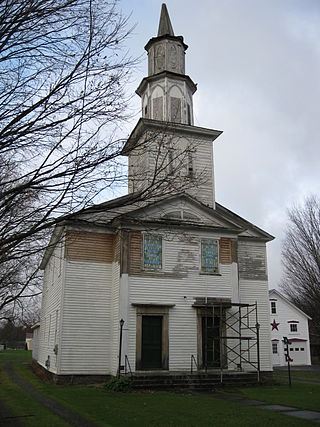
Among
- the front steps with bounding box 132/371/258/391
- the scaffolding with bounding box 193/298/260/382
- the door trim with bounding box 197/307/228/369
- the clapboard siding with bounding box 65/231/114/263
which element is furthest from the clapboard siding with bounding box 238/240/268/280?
the clapboard siding with bounding box 65/231/114/263

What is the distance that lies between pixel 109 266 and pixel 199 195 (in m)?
5.88

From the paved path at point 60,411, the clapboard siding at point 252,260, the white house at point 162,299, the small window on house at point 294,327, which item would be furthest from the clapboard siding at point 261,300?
the small window on house at point 294,327

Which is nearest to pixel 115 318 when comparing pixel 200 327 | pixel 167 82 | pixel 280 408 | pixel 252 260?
pixel 200 327

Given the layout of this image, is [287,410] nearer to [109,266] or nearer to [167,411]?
[167,411]

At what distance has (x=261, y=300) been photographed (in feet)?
74.1

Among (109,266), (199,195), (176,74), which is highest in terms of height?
(176,74)

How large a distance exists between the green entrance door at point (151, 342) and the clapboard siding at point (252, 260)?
528 cm

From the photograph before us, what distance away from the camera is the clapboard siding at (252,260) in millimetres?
22703

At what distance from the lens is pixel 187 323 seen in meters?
19.9

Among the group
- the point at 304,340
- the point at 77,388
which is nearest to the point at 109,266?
the point at 77,388

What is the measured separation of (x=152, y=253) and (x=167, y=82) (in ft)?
31.7

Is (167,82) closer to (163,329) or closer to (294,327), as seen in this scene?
(163,329)

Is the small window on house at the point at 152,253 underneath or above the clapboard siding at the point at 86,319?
above

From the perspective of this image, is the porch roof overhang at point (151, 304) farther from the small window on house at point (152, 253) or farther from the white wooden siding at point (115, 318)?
the small window on house at point (152, 253)
